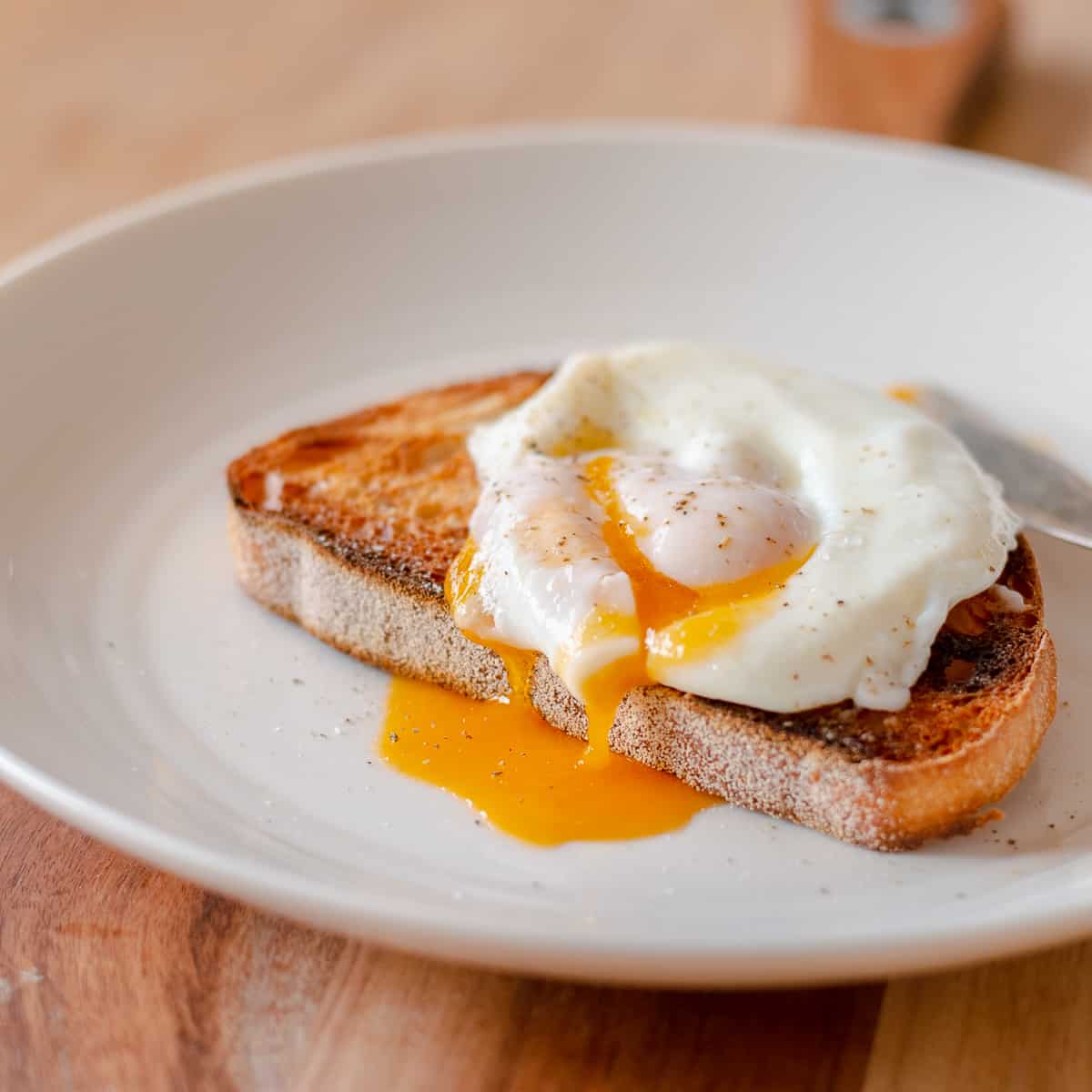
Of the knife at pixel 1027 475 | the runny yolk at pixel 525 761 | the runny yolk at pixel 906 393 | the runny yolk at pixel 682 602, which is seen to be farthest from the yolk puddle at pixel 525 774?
the runny yolk at pixel 906 393

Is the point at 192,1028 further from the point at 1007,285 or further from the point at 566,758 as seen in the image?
the point at 1007,285

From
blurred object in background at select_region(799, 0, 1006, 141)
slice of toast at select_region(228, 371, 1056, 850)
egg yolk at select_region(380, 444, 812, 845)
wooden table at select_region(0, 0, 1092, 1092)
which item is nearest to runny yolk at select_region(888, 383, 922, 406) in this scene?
slice of toast at select_region(228, 371, 1056, 850)

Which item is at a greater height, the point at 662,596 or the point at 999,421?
the point at 662,596

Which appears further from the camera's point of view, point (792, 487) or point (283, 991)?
point (792, 487)

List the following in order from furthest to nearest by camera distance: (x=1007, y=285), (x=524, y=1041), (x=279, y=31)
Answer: (x=279, y=31) < (x=1007, y=285) < (x=524, y=1041)

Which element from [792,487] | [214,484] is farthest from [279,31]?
[792,487]

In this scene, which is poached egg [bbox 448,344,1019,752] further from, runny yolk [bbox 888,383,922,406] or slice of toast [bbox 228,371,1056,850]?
runny yolk [bbox 888,383,922,406]

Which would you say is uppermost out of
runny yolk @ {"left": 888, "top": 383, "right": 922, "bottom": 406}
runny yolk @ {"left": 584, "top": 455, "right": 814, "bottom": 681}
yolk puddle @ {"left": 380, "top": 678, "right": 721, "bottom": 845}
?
runny yolk @ {"left": 584, "top": 455, "right": 814, "bottom": 681}
